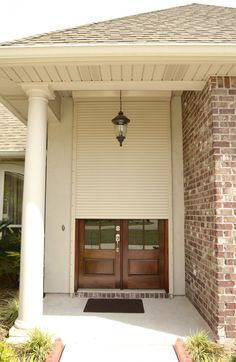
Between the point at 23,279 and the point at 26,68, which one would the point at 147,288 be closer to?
the point at 23,279

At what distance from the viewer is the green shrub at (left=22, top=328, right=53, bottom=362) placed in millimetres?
3342

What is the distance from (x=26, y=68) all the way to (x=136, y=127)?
2.66 meters

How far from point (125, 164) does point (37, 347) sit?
11.7ft

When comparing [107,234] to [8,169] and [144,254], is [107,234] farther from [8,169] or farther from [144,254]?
[8,169]

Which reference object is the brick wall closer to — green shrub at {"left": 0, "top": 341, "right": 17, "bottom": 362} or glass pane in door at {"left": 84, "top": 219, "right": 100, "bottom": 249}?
glass pane in door at {"left": 84, "top": 219, "right": 100, "bottom": 249}

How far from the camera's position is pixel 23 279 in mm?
4059

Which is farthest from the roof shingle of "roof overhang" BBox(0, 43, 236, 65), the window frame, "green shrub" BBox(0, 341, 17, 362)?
the window frame

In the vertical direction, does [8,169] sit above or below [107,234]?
above

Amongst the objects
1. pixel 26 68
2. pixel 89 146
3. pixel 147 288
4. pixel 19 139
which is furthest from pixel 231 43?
pixel 19 139

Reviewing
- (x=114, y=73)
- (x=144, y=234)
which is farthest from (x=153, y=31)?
(x=144, y=234)

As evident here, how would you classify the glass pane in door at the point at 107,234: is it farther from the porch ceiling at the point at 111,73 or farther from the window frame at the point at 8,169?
the window frame at the point at 8,169

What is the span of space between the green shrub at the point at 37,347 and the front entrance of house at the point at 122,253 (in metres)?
2.44

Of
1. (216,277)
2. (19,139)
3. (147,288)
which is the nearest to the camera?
(216,277)

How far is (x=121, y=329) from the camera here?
4.14 metres
